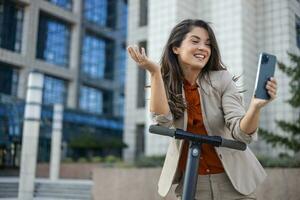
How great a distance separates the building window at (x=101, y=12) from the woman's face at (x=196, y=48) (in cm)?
3856

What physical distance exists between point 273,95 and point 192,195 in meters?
0.47

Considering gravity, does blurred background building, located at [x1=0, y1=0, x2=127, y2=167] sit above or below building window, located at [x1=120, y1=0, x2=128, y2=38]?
below

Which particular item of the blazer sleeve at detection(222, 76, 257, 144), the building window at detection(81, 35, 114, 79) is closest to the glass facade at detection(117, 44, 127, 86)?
the building window at detection(81, 35, 114, 79)

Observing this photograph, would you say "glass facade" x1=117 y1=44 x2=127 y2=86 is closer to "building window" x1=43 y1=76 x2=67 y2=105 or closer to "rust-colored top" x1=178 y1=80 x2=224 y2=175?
"building window" x1=43 y1=76 x2=67 y2=105

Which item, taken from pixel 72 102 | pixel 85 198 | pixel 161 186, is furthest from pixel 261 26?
pixel 72 102

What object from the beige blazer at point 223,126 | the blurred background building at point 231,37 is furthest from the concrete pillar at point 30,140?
the beige blazer at point 223,126

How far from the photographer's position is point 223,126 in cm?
188

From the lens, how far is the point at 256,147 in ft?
32.7

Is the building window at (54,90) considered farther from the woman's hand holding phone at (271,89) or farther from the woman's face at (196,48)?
the woman's hand holding phone at (271,89)

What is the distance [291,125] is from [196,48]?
560 centimetres

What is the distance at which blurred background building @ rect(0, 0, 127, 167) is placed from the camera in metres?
28.9

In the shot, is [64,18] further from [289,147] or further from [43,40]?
[289,147]

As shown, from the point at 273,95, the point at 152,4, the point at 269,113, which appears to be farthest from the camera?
the point at 152,4

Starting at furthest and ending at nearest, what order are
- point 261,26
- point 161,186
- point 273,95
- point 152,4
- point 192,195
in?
point 152,4
point 261,26
point 161,186
point 192,195
point 273,95
